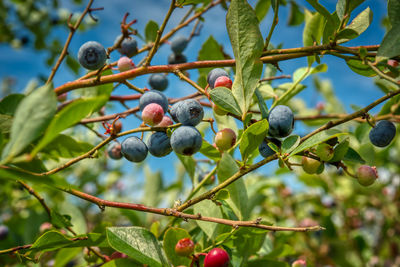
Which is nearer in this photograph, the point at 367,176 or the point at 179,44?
the point at 367,176

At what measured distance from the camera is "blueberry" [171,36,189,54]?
155 centimetres

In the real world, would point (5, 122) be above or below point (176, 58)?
below

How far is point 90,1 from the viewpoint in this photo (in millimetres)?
1159

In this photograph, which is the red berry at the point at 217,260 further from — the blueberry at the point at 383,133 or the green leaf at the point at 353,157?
the blueberry at the point at 383,133

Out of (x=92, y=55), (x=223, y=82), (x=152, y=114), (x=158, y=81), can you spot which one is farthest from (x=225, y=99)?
(x=158, y=81)

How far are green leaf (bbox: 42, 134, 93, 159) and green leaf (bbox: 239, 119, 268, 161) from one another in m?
0.59

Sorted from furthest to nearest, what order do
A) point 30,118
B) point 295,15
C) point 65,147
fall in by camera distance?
point 295,15, point 65,147, point 30,118

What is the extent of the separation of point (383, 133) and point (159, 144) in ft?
2.06

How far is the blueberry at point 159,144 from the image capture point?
34.8 inches

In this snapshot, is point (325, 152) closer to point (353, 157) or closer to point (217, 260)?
point (353, 157)

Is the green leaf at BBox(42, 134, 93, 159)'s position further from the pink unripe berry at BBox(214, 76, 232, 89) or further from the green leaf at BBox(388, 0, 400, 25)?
the green leaf at BBox(388, 0, 400, 25)

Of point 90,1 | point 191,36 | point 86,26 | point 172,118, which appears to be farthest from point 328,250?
point 86,26

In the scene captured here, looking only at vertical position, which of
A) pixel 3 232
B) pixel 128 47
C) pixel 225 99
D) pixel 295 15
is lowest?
pixel 3 232

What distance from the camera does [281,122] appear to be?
787 mm
